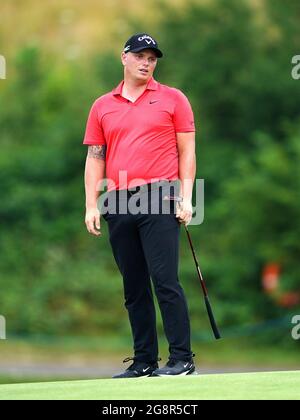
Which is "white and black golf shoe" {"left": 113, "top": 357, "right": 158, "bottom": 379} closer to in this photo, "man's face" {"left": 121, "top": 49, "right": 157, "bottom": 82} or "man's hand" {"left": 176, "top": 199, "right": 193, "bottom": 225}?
"man's hand" {"left": 176, "top": 199, "right": 193, "bottom": 225}

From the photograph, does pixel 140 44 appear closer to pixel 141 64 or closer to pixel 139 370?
pixel 141 64

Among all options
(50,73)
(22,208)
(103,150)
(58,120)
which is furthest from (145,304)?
(50,73)

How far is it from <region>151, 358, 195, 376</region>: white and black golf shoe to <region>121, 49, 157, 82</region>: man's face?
1.71 meters

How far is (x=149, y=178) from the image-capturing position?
285 inches

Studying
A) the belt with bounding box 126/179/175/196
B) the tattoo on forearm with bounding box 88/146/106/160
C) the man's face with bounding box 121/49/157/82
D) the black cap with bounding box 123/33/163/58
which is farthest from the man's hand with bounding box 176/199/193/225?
the black cap with bounding box 123/33/163/58

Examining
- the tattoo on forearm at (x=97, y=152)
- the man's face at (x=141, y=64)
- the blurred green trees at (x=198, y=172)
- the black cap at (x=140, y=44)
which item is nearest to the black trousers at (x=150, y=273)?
the tattoo on forearm at (x=97, y=152)

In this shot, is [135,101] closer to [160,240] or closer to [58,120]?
[160,240]

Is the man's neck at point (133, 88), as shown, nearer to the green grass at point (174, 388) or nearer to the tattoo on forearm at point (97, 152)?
the tattoo on forearm at point (97, 152)

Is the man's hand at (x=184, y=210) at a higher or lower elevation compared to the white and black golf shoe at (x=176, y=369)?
higher

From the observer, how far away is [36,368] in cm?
2303

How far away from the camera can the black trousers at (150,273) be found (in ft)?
23.7

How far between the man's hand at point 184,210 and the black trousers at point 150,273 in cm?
4

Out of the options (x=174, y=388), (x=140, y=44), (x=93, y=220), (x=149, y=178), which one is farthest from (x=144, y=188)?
(x=174, y=388)

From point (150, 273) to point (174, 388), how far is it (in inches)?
44.4
